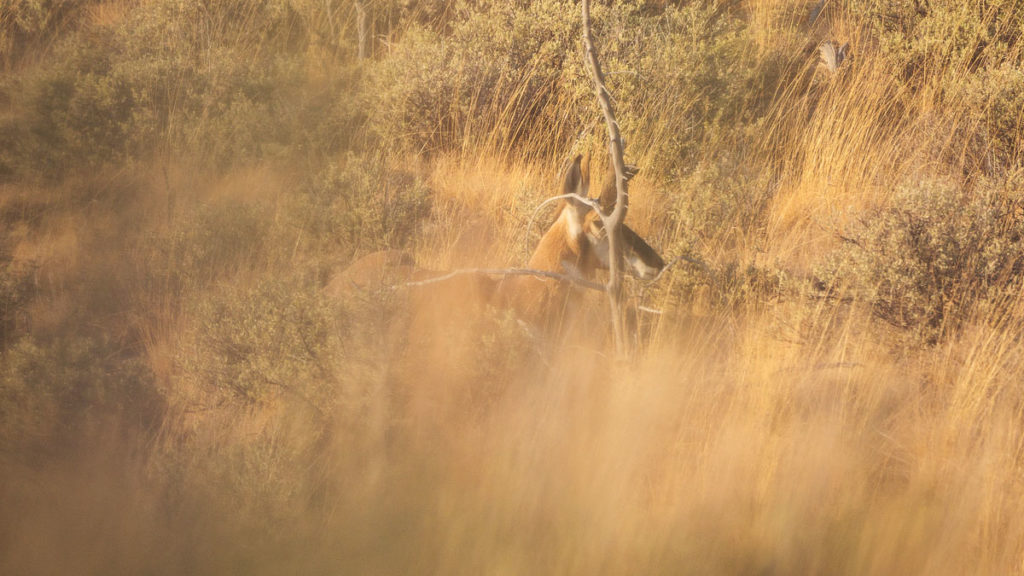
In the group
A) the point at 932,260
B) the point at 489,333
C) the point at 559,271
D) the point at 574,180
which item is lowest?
the point at 489,333

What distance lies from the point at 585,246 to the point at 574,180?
31cm

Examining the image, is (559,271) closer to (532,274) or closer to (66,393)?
(532,274)

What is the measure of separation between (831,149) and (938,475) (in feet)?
10.9

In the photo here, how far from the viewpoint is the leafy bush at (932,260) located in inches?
126

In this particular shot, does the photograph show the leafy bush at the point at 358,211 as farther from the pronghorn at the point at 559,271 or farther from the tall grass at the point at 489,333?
the pronghorn at the point at 559,271

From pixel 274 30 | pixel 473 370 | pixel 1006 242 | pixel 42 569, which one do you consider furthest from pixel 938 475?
pixel 274 30

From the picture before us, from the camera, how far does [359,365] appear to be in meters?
3.09

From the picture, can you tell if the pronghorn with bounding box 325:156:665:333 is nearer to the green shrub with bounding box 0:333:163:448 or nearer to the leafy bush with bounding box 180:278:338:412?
the leafy bush with bounding box 180:278:338:412

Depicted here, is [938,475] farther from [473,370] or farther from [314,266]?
[314,266]

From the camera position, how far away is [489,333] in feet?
10.5

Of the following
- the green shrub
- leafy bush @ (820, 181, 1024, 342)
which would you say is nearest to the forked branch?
leafy bush @ (820, 181, 1024, 342)

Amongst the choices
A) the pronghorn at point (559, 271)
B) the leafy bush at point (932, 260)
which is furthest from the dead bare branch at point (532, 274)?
the leafy bush at point (932, 260)

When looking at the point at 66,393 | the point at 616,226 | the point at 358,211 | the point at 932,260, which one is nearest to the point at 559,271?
the point at 616,226

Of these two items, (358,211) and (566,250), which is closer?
(566,250)
